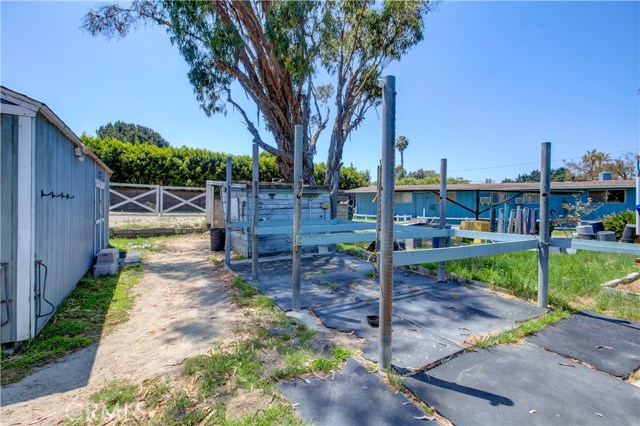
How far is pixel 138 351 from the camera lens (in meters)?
3.08

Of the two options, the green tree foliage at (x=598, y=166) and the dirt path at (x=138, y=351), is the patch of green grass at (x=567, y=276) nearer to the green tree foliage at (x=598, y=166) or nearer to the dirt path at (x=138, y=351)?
the dirt path at (x=138, y=351)

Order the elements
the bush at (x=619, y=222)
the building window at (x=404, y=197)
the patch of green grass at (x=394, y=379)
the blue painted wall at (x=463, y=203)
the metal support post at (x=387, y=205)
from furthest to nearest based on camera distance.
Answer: the building window at (x=404, y=197)
the blue painted wall at (x=463, y=203)
the bush at (x=619, y=222)
the metal support post at (x=387, y=205)
the patch of green grass at (x=394, y=379)

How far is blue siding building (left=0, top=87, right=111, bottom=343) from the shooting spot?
301 cm

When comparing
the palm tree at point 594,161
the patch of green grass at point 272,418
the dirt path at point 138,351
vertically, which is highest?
the palm tree at point 594,161

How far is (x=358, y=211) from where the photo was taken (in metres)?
26.5

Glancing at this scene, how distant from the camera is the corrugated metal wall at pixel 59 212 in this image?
135 inches

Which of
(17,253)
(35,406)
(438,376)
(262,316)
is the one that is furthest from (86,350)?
(438,376)

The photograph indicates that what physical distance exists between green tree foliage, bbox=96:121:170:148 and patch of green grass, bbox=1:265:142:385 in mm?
41716

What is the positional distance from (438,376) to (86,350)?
3.53 meters

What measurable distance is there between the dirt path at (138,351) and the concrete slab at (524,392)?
228 centimetres

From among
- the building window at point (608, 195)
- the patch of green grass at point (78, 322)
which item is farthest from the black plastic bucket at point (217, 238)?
the building window at point (608, 195)

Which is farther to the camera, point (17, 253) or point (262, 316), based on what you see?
point (262, 316)

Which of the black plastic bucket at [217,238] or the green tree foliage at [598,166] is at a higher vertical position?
the green tree foliage at [598,166]

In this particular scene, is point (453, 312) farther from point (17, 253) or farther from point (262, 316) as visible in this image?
point (17, 253)
